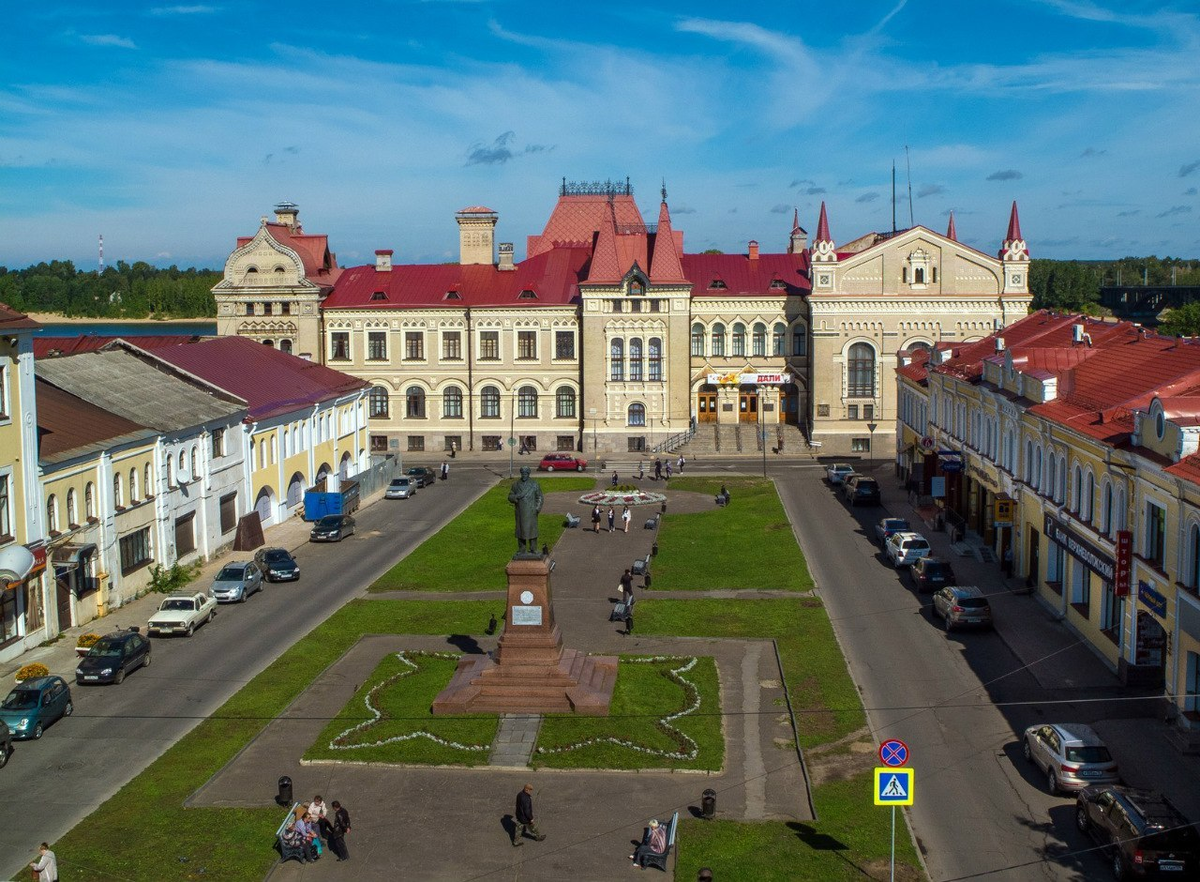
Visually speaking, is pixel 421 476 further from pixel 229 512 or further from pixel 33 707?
pixel 33 707

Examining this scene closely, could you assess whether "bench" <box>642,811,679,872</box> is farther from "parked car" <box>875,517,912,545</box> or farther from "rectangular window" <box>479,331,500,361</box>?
"rectangular window" <box>479,331,500,361</box>

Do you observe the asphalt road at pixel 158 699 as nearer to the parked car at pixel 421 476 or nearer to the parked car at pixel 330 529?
the parked car at pixel 330 529

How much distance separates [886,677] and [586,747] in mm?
10513

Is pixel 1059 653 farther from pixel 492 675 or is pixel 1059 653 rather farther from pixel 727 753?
pixel 492 675

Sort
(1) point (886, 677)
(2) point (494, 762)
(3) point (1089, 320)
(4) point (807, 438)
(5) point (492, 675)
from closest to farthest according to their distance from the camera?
1. (2) point (494, 762)
2. (5) point (492, 675)
3. (1) point (886, 677)
4. (3) point (1089, 320)
5. (4) point (807, 438)

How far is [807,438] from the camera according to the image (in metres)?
88.6

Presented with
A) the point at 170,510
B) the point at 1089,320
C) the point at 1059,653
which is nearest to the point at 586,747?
the point at 1059,653

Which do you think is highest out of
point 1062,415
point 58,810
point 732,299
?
point 732,299

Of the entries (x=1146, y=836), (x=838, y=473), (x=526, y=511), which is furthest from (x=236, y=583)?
(x=838, y=473)

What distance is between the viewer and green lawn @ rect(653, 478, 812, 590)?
1972 inches

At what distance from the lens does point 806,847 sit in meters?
25.5

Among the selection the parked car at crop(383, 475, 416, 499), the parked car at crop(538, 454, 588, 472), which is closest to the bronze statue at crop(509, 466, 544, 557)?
the parked car at crop(383, 475, 416, 499)

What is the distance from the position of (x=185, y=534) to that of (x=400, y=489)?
20048 mm

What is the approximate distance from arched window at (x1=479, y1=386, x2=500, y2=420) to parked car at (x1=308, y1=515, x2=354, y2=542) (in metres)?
30.9
